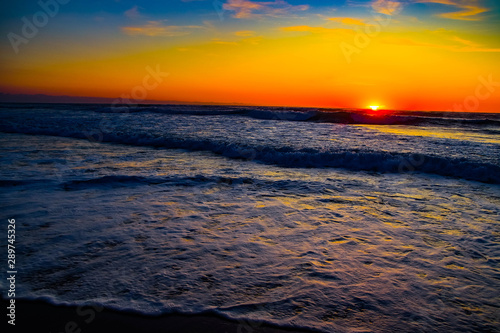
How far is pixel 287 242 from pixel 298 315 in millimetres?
1488

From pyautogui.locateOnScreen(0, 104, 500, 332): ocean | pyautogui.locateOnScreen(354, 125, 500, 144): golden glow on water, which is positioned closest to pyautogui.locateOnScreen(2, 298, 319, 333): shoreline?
pyautogui.locateOnScreen(0, 104, 500, 332): ocean

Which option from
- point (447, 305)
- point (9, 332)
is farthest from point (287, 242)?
point (9, 332)

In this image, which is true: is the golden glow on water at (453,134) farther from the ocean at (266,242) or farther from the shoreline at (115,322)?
the shoreline at (115,322)

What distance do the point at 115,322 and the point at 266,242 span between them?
2.07 meters

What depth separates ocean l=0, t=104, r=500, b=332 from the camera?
109 inches

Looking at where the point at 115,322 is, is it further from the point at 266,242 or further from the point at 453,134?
the point at 453,134

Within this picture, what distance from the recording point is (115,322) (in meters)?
2.54

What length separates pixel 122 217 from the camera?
4.87m

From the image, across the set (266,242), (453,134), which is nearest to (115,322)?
(266,242)

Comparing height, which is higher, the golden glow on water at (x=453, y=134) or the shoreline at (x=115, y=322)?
the golden glow on water at (x=453, y=134)

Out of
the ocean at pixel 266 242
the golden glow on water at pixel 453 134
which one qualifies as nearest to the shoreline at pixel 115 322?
the ocean at pixel 266 242

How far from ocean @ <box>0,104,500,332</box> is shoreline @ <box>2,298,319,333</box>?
0.25ft

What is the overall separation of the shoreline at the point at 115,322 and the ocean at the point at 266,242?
0.25 ft

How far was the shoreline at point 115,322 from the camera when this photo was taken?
8.11 feet
